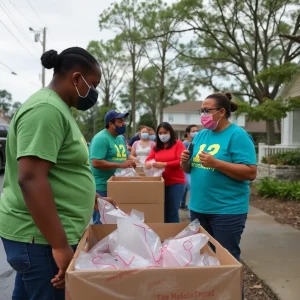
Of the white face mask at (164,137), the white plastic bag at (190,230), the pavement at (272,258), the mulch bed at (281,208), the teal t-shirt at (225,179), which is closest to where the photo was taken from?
the white plastic bag at (190,230)

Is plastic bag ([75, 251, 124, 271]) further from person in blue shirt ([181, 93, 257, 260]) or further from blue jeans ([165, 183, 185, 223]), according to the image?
blue jeans ([165, 183, 185, 223])

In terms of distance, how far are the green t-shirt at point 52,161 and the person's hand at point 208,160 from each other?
1.07 meters

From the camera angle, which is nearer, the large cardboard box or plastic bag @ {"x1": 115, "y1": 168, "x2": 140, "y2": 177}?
the large cardboard box

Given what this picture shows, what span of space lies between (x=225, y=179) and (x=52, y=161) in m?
1.59

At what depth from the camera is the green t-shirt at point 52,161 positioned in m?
1.66

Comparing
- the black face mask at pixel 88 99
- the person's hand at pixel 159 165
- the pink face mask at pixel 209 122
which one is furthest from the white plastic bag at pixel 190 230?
the person's hand at pixel 159 165

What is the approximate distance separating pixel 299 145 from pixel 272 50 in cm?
1142

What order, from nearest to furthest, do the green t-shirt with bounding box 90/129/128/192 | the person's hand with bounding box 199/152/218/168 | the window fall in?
1. the person's hand with bounding box 199/152/218/168
2. the green t-shirt with bounding box 90/129/128/192
3. the window

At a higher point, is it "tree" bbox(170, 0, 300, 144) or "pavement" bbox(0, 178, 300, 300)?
"tree" bbox(170, 0, 300, 144)

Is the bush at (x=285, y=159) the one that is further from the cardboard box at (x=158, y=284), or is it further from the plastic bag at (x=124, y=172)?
the cardboard box at (x=158, y=284)

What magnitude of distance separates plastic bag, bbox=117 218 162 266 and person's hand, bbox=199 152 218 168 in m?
0.95

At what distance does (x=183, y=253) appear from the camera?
6.12 feet

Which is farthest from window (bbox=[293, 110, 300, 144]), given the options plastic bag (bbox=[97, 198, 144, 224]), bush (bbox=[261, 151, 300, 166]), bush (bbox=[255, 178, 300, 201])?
plastic bag (bbox=[97, 198, 144, 224])

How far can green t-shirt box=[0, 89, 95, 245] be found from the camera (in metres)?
1.66
